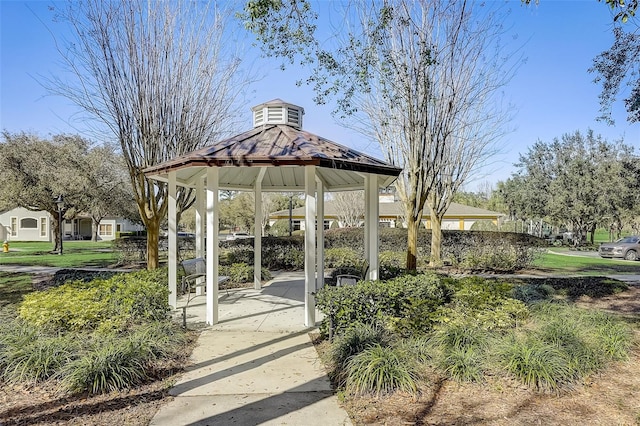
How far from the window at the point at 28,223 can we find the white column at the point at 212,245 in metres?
51.6

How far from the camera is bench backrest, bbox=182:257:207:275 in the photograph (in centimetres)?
856

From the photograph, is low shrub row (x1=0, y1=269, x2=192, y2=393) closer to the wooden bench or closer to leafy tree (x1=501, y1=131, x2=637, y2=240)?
the wooden bench

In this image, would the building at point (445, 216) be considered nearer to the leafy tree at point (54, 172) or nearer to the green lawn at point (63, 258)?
the leafy tree at point (54, 172)

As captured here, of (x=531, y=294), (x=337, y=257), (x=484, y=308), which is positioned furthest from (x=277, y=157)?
(x=337, y=257)

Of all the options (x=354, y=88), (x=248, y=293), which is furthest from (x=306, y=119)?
(x=248, y=293)

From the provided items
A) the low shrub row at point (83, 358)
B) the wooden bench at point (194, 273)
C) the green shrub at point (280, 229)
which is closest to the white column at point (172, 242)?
the wooden bench at point (194, 273)

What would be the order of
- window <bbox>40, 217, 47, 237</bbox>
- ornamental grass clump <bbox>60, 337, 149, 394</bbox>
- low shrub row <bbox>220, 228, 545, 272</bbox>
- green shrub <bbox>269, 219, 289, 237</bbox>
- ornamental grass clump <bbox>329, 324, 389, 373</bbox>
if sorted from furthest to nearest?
1. window <bbox>40, 217, 47, 237</bbox>
2. green shrub <bbox>269, 219, 289, 237</bbox>
3. low shrub row <bbox>220, 228, 545, 272</bbox>
4. ornamental grass clump <bbox>329, 324, 389, 373</bbox>
5. ornamental grass clump <bbox>60, 337, 149, 394</bbox>

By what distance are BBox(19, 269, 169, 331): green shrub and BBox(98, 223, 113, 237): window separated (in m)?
51.0

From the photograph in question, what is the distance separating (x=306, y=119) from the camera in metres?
9.09

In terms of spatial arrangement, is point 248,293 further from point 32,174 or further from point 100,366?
point 32,174

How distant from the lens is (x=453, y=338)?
16.6ft

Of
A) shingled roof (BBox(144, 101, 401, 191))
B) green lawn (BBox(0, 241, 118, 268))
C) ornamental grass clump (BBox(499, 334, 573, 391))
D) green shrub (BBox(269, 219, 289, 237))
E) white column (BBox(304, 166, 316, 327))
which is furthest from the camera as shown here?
green shrub (BBox(269, 219, 289, 237))

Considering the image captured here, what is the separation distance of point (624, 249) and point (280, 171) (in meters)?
22.3

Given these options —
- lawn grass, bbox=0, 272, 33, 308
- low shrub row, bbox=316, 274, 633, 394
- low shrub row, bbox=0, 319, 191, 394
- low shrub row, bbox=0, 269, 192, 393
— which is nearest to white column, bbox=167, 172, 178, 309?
low shrub row, bbox=0, 269, 192, 393
